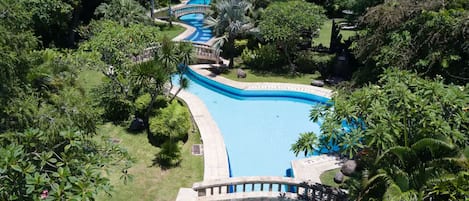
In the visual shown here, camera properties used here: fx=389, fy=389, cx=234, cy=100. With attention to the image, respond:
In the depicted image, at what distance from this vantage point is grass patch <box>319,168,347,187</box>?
14599mm

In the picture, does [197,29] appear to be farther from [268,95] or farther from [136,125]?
[136,125]

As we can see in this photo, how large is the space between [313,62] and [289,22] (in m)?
3.78

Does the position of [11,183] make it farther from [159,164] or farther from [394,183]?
[159,164]

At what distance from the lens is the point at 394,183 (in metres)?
8.55

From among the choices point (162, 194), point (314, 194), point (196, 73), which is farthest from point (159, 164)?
point (196, 73)

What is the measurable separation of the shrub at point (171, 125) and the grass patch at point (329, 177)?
637cm

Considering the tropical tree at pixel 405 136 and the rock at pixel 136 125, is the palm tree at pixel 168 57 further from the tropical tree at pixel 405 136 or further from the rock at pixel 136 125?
the tropical tree at pixel 405 136

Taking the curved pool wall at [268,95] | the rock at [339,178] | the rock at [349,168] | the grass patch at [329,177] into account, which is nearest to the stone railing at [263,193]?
the grass patch at [329,177]

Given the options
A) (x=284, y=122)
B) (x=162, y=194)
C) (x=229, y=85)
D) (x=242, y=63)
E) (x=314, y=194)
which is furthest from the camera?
(x=242, y=63)

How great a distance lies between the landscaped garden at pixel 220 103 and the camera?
820cm

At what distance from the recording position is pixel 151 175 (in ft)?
48.9

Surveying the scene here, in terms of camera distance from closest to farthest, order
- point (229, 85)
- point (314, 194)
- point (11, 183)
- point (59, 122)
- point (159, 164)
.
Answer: point (11, 183)
point (59, 122)
point (314, 194)
point (159, 164)
point (229, 85)

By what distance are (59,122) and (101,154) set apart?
69.7 inches

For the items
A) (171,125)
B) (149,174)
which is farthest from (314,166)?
(149,174)
